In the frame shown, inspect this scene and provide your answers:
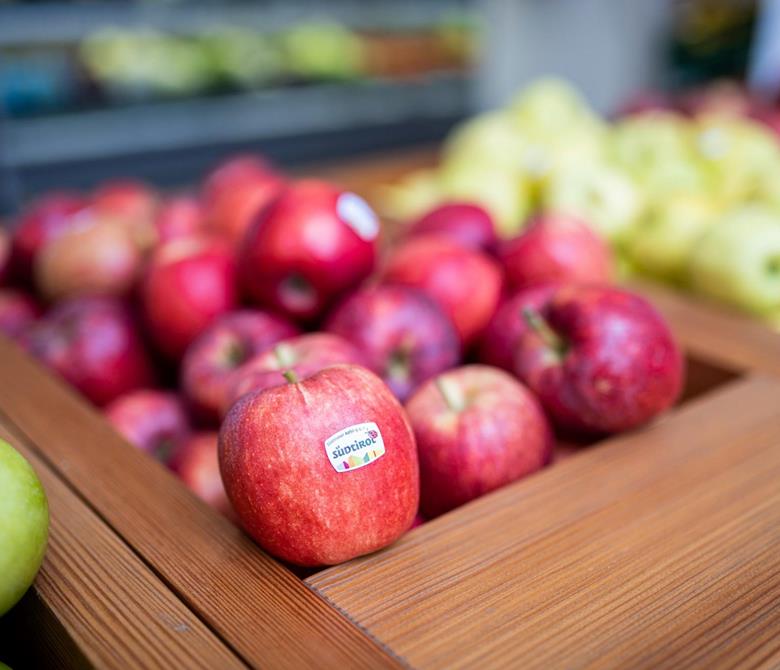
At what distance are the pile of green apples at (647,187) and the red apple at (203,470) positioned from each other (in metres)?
0.72

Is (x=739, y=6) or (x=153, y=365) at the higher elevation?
(x=739, y=6)

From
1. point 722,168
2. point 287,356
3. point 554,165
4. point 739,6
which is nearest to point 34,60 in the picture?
point 554,165

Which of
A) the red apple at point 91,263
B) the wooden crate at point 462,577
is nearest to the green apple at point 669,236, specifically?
the wooden crate at point 462,577

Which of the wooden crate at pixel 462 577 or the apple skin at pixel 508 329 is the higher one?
the apple skin at pixel 508 329

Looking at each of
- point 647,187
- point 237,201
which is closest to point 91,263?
point 237,201

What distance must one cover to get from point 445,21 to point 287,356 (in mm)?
3447

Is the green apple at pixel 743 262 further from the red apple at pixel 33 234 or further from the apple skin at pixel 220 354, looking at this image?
the red apple at pixel 33 234

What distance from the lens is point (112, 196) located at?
142cm

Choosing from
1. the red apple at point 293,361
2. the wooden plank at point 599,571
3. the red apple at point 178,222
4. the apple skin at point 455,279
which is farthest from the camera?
the red apple at point 178,222

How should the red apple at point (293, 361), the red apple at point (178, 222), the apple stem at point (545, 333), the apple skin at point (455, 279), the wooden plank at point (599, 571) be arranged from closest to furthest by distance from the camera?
the wooden plank at point (599, 571)
the red apple at point (293, 361)
the apple stem at point (545, 333)
the apple skin at point (455, 279)
the red apple at point (178, 222)

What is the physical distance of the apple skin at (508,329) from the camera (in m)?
0.83

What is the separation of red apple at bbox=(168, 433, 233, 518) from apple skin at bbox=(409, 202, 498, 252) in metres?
0.44

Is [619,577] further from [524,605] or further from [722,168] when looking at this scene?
[722,168]

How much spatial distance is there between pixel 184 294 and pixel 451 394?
0.37 metres
